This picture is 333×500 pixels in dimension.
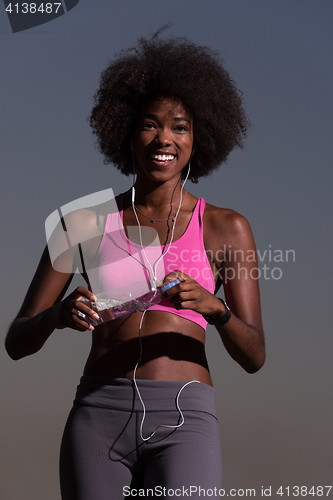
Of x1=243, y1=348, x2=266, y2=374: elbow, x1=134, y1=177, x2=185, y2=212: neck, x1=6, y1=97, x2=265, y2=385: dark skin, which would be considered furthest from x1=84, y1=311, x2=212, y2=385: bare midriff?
x1=134, y1=177, x2=185, y2=212: neck

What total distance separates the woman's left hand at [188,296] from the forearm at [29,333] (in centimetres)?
Result: 33

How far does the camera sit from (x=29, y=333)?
5.15 feet

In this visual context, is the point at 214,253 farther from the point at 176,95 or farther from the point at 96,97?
the point at 96,97

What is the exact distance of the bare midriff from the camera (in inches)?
58.1

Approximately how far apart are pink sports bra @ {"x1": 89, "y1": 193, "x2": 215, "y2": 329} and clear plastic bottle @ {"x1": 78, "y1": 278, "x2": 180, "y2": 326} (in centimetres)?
8

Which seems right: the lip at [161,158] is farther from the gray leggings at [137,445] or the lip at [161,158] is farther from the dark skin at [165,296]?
the gray leggings at [137,445]

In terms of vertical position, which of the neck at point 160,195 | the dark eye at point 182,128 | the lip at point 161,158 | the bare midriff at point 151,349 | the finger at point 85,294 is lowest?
the bare midriff at point 151,349

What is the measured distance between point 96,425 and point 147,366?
0.20 meters

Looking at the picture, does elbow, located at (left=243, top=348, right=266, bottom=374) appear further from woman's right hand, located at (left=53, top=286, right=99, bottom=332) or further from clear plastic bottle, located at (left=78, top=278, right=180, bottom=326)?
woman's right hand, located at (left=53, top=286, right=99, bottom=332)

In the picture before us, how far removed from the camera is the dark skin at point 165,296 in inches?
56.4

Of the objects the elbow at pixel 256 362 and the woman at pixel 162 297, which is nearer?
the woman at pixel 162 297

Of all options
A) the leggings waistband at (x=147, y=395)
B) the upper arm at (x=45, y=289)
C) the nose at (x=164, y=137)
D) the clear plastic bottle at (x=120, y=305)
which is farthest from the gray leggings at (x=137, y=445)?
the nose at (x=164, y=137)

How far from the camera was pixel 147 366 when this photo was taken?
1.47 metres

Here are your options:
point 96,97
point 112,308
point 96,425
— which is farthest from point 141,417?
point 96,97
